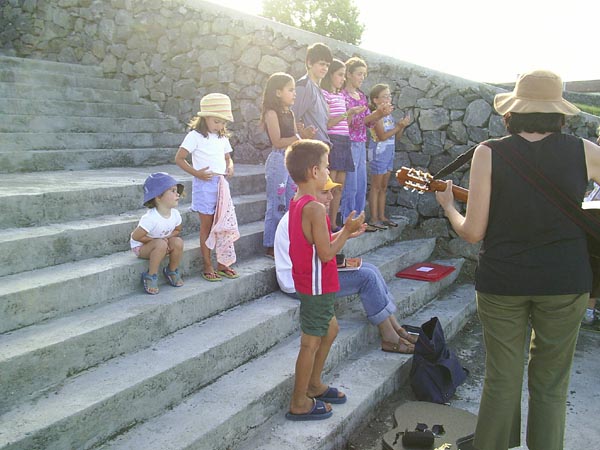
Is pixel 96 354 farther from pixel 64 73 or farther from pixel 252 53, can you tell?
pixel 64 73

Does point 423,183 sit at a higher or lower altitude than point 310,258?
higher

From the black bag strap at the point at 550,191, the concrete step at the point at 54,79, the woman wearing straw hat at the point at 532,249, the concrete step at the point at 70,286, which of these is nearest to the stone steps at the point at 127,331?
the concrete step at the point at 70,286

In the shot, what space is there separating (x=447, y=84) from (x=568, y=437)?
4074 mm

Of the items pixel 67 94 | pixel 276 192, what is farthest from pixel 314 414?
pixel 67 94

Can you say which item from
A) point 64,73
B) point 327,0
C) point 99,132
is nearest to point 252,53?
point 99,132

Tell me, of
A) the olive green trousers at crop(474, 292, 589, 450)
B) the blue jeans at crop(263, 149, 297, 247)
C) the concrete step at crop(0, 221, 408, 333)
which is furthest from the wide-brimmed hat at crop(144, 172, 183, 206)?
the olive green trousers at crop(474, 292, 589, 450)

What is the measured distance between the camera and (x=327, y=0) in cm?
2581

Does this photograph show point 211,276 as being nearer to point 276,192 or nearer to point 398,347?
point 276,192

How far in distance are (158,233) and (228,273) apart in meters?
0.65

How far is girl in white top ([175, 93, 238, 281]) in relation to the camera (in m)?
4.15

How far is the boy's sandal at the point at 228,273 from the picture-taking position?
162 inches

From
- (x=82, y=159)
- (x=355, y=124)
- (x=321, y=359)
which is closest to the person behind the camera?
(x=321, y=359)

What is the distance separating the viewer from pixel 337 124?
17.5 ft

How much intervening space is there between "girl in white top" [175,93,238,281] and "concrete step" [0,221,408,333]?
202 millimetres
